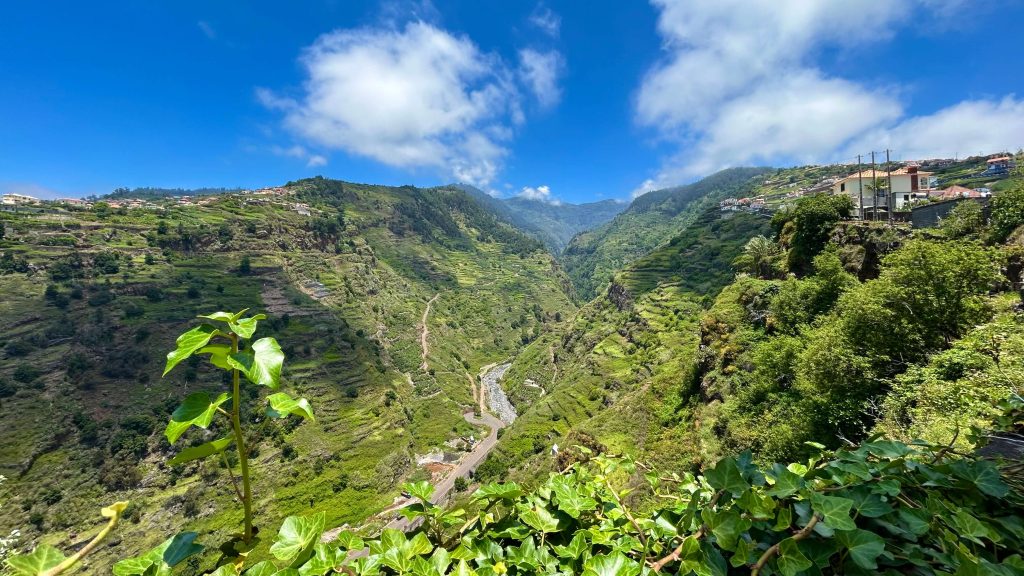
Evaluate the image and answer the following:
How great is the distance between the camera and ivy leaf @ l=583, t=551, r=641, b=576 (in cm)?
171

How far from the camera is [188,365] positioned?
70312 millimetres

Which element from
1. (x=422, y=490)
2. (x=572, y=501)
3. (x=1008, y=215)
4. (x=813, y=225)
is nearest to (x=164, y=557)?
(x=422, y=490)

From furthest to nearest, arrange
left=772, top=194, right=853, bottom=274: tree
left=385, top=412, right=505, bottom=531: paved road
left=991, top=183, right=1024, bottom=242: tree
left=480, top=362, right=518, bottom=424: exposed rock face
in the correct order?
left=480, top=362, right=518, bottom=424: exposed rock face < left=385, top=412, right=505, bottom=531: paved road < left=772, top=194, right=853, bottom=274: tree < left=991, top=183, right=1024, bottom=242: tree

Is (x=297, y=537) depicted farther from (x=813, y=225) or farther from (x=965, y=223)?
(x=813, y=225)

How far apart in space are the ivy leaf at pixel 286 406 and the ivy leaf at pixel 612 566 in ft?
4.45

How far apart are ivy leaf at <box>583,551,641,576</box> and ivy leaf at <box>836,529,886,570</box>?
32.3 inches

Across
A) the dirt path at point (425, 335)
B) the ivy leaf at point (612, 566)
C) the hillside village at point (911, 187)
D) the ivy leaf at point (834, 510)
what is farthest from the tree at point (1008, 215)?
the dirt path at point (425, 335)

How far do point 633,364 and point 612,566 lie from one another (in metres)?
58.8

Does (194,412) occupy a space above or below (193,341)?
below

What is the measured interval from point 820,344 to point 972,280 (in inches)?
175

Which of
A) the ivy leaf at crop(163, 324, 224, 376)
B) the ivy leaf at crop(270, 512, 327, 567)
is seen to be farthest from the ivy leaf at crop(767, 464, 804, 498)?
the ivy leaf at crop(163, 324, 224, 376)

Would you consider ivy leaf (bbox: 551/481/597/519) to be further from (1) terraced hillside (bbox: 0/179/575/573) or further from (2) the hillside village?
(1) terraced hillside (bbox: 0/179/575/573)

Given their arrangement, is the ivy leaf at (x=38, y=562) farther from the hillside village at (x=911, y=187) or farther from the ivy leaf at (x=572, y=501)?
the hillside village at (x=911, y=187)

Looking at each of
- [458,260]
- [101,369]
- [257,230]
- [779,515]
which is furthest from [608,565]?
[458,260]
